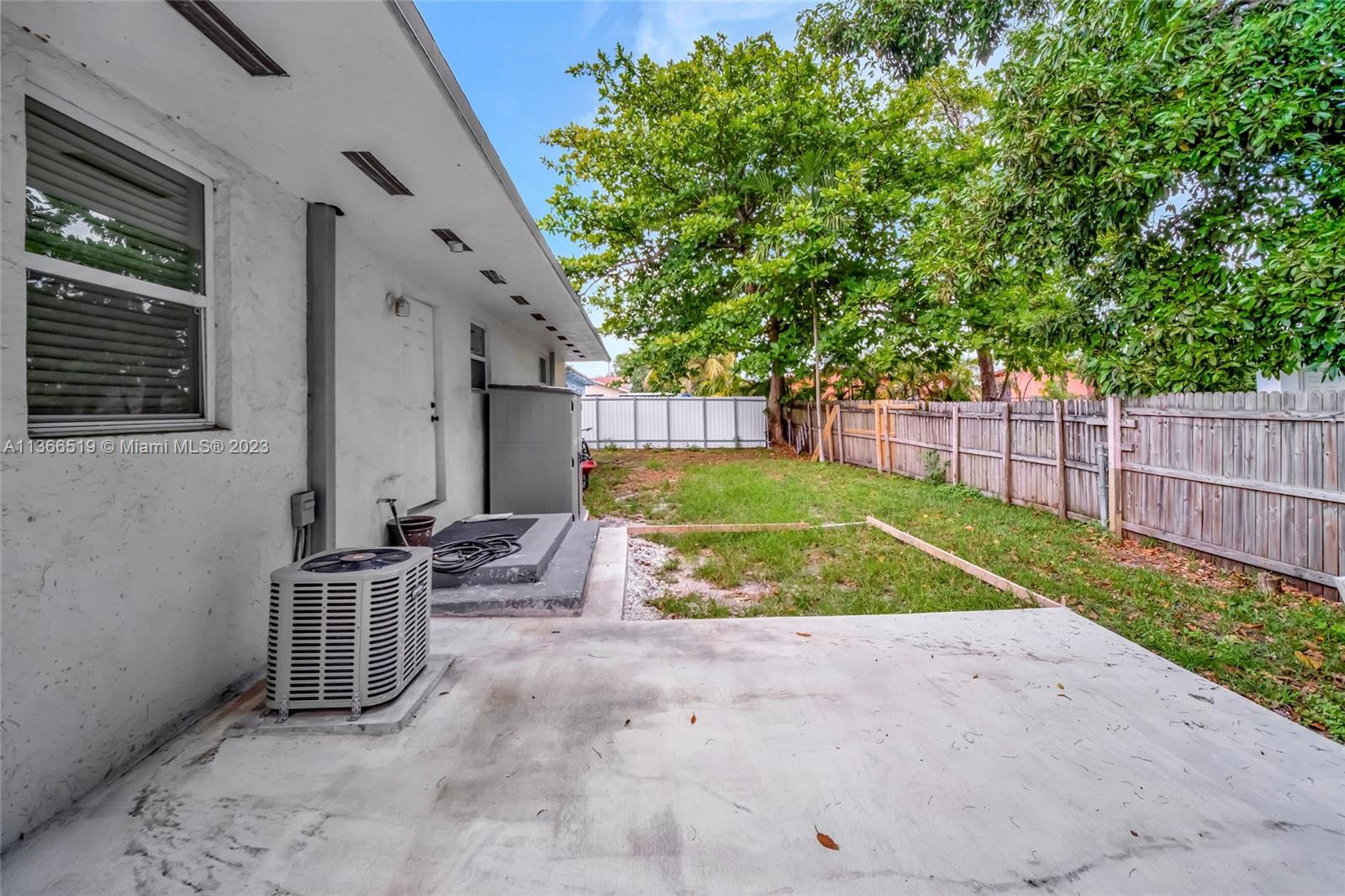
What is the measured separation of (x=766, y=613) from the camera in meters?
3.73

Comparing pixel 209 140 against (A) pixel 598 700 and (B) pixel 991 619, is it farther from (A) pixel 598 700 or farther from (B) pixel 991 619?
(B) pixel 991 619

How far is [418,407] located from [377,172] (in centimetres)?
238

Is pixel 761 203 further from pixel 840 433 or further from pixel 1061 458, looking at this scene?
pixel 1061 458

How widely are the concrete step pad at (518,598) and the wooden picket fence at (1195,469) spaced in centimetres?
432

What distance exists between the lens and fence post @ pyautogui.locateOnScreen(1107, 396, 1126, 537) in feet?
18.7

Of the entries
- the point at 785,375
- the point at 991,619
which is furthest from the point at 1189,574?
the point at 785,375

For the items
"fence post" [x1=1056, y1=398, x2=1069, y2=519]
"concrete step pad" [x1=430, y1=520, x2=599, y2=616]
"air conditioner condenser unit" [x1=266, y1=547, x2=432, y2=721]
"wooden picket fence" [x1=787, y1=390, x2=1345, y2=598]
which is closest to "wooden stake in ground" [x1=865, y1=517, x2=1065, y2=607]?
"wooden picket fence" [x1=787, y1=390, x2=1345, y2=598]

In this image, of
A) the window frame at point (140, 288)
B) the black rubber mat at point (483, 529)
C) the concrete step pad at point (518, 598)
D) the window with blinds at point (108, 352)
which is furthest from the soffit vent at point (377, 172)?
the black rubber mat at point (483, 529)

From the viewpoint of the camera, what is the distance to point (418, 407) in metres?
4.77

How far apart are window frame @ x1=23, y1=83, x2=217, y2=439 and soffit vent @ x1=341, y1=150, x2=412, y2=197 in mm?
621

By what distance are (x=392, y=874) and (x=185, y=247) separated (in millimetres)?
2601

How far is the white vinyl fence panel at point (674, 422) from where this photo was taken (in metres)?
17.4

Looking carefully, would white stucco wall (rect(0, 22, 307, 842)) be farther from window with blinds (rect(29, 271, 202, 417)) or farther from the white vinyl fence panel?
the white vinyl fence panel

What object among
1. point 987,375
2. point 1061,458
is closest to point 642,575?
point 1061,458
